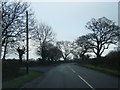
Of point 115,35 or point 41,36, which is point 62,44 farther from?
point 115,35

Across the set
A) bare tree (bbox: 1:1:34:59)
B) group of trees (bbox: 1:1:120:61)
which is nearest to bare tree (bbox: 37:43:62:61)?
group of trees (bbox: 1:1:120:61)

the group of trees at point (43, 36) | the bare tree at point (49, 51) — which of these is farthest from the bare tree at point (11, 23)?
the bare tree at point (49, 51)

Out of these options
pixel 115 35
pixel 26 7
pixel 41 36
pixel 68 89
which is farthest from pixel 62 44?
pixel 68 89

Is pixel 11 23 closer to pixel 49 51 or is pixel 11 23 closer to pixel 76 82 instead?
pixel 76 82

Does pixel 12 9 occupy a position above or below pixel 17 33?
above

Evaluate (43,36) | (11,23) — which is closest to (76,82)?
(11,23)

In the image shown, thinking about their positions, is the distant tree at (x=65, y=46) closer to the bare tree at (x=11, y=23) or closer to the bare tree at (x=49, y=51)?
the bare tree at (x=49, y=51)

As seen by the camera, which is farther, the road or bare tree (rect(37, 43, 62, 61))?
bare tree (rect(37, 43, 62, 61))

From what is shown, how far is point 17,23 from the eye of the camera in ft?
119

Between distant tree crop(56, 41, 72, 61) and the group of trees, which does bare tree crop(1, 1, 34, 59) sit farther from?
distant tree crop(56, 41, 72, 61)

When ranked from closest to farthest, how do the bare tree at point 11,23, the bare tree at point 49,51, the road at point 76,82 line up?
the road at point 76,82, the bare tree at point 11,23, the bare tree at point 49,51

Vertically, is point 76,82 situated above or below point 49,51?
below

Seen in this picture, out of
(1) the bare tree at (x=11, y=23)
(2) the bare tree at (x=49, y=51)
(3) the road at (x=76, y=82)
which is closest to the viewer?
(3) the road at (x=76, y=82)

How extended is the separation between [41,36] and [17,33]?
168ft
